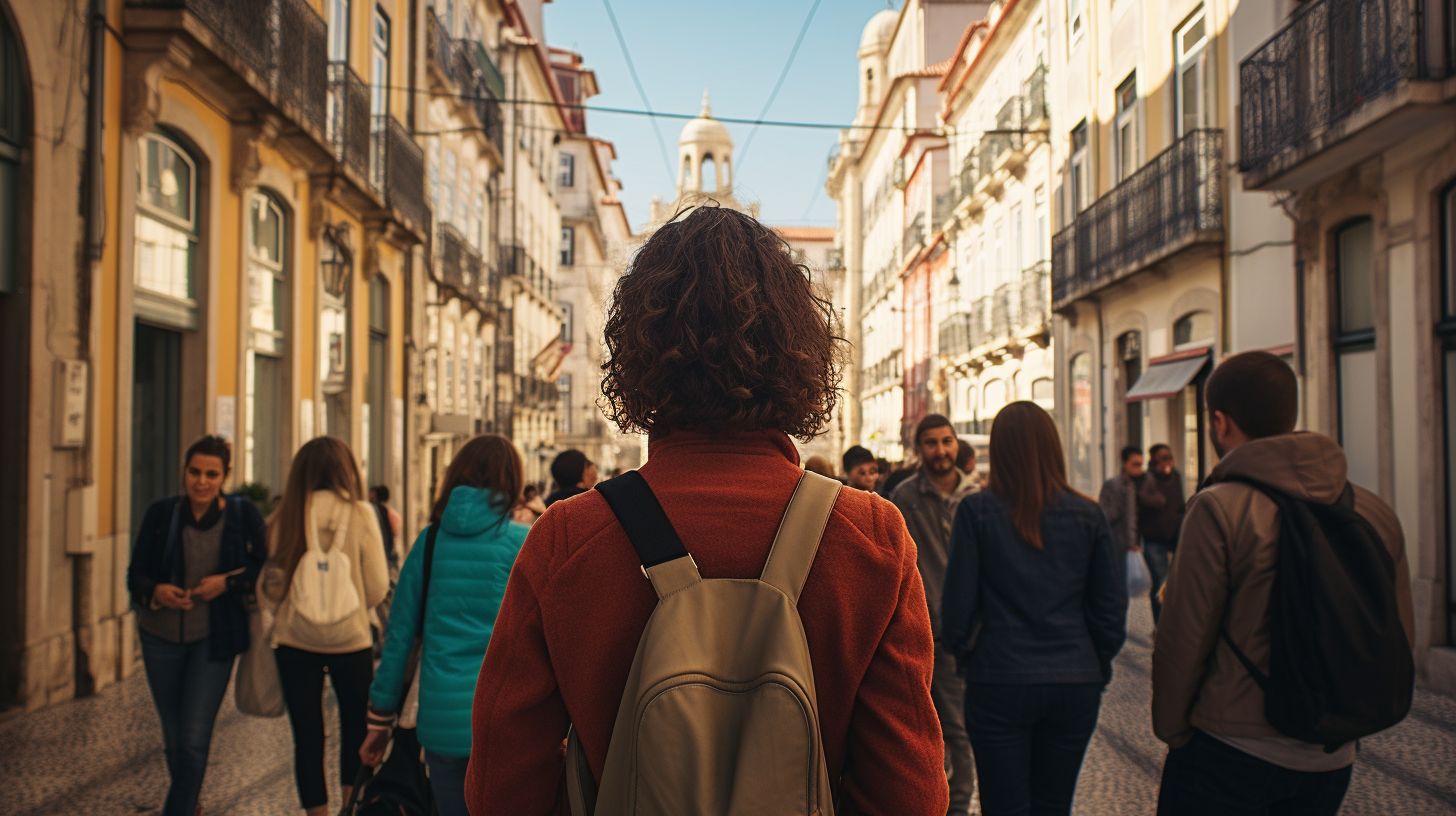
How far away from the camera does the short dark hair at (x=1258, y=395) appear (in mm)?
3109

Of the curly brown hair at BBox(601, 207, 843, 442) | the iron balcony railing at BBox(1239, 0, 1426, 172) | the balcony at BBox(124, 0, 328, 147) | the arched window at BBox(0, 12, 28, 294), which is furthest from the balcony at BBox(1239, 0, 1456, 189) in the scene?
the arched window at BBox(0, 12, 28, 294)

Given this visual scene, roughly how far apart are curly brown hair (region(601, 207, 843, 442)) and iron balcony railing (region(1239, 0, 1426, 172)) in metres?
9.23

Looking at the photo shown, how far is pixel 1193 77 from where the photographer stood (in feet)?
51.3

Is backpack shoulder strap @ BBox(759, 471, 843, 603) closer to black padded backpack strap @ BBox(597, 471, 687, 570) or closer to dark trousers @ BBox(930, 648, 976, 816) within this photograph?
black padded backpack strap @ BBox(597, 471, 687, 570)

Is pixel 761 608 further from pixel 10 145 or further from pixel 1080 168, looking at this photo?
pixel 1080 168

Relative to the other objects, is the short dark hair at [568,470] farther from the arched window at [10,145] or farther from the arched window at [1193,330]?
the arched window at [1193,330]

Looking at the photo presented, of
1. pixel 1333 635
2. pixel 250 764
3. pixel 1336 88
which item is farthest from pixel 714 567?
pixel 1336 88

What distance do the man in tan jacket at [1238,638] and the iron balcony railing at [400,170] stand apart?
15.7 m

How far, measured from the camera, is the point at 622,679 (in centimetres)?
160

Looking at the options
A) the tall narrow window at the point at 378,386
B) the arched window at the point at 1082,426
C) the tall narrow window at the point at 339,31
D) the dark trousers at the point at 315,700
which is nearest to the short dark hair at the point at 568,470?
the dark trousers at the point at 315,700

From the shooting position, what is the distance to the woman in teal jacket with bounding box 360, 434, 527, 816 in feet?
12.1

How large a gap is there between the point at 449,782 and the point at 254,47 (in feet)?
31.7

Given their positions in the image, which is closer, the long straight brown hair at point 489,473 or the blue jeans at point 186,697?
the long straight brown hair at point 489,473

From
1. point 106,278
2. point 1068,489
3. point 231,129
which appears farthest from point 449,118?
point 1068,489
